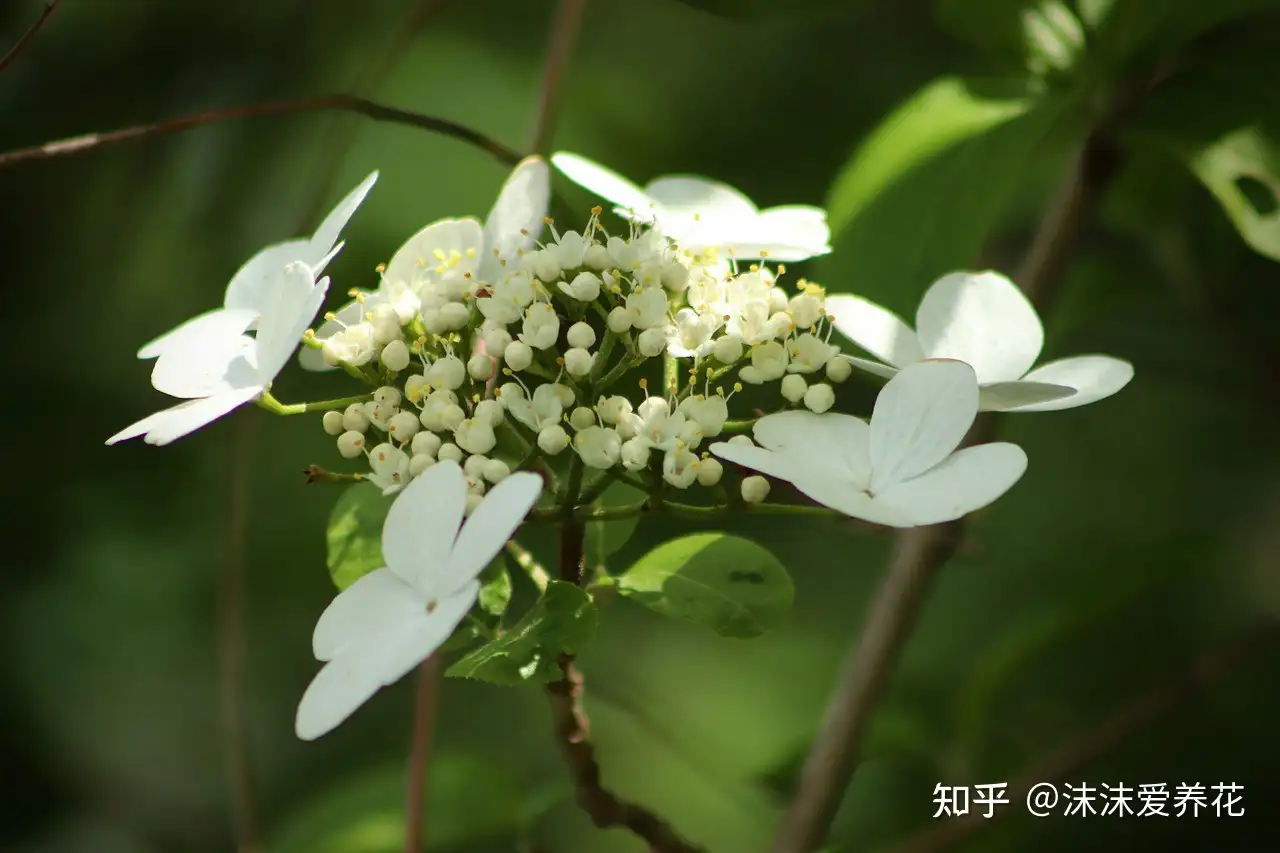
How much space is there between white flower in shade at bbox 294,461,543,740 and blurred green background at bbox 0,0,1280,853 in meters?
0.65

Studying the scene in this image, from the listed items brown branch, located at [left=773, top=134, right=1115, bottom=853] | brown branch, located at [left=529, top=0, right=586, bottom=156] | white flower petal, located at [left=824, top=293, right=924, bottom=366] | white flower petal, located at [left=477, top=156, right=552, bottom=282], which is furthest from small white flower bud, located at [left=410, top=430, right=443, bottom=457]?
brown branch, located at [left=773, top=134, right=1115, bottom=853]

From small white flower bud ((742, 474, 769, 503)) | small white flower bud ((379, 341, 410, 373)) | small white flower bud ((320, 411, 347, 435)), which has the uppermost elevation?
small white flower bud ((742, 474, 769, 503))

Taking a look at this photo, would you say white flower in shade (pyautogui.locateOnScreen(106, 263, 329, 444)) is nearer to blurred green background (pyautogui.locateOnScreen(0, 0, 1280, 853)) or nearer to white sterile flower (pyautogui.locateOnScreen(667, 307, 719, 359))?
white sterile flower (pyautogui.locateOnScreen(667, 307, 719, 359))

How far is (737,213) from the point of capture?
71 cm

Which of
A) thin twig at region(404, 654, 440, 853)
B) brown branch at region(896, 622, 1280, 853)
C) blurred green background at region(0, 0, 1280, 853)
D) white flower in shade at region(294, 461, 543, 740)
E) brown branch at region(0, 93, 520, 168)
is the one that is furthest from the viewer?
blurred green background at region(0, 0, 1280, 853)

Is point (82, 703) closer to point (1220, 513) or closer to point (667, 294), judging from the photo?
point (667, 294)

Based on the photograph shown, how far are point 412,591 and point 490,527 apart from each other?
0.05m

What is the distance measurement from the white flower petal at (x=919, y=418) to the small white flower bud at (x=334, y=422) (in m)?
0.27

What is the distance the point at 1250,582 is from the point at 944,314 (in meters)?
1.18

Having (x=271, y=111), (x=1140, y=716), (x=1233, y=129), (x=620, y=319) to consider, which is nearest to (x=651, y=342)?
(x=620, y=319)

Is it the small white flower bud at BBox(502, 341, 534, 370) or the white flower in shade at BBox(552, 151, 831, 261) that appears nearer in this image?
the small white flower bud at BBox(502, 341, 534, 370)

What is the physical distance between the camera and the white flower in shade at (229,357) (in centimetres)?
55

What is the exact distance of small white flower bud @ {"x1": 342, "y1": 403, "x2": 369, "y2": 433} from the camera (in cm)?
60

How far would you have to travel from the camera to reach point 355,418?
1.96ft
